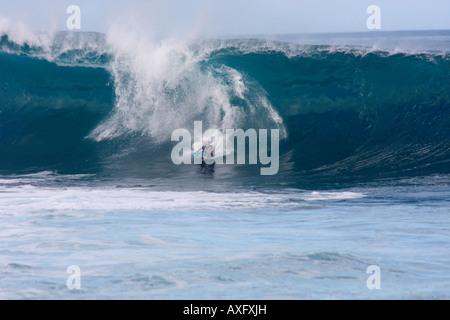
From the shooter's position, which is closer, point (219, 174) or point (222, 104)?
point (219, 174)

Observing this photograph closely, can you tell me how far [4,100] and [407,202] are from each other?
1169cm

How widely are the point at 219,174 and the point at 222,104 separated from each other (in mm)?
3544

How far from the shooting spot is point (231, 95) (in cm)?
1434

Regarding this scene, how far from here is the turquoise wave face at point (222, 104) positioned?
39.7 ft

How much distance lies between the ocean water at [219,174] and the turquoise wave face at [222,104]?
0.16ft

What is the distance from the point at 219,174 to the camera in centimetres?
1102

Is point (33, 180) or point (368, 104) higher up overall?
point (368, 104)

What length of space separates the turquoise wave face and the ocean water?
5 cm

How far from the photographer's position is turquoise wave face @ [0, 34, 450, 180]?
12109mm

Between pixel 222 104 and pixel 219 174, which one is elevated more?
pixel 222 104

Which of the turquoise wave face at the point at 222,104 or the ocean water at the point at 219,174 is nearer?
the ocean water at the point at 219,174
